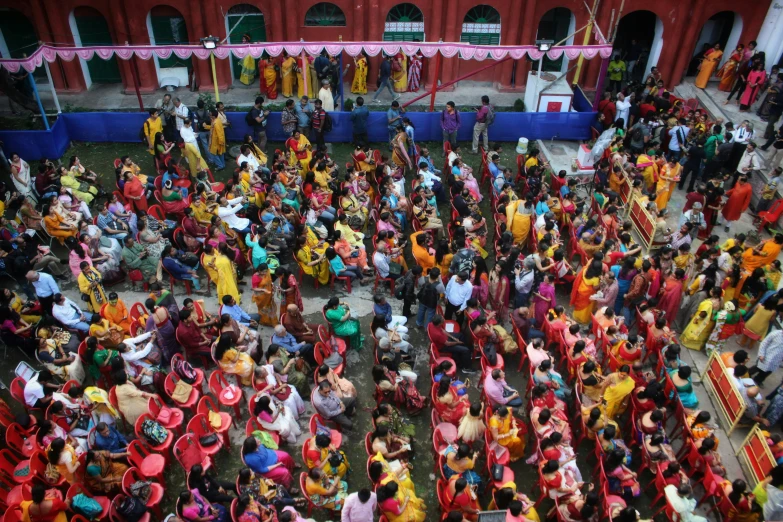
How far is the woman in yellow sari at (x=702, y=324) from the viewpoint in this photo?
10.6 m

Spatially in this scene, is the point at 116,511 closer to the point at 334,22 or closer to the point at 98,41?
the point at 334,22

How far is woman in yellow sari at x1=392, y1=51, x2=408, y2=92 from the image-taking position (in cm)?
1931

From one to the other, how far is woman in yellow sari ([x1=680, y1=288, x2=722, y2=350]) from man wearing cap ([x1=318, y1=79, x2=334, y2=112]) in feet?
34.4

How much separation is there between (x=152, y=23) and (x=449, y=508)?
16.4 m

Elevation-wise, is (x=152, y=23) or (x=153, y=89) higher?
(x=152, y=23)

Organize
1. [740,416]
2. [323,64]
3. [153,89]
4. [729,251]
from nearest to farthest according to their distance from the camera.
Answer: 1. [740,416]
2. [729,251]
3. [323,64]
4. [153,89]

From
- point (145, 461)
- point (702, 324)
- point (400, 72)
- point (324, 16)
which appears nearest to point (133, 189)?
point (145, 461)

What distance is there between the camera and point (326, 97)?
17094mm

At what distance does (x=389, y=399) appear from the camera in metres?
9.67

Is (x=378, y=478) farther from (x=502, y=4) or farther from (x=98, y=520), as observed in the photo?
(x=502, y=4)

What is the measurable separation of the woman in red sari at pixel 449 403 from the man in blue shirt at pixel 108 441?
412 cm

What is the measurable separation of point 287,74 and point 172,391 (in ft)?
40.1

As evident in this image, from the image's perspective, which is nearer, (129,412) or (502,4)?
(129,412)

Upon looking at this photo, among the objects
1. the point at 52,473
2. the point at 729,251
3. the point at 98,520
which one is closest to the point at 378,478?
the point at 98,520
